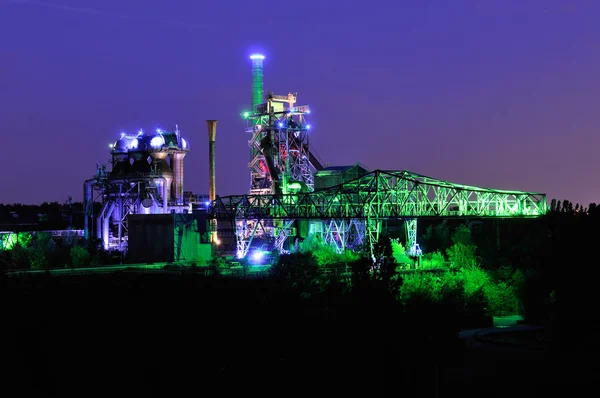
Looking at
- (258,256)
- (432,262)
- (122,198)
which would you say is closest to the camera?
(432,262)

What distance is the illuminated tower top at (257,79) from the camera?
111062 millimetres

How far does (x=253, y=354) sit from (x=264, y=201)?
172ft

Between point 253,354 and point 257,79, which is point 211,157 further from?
point 253,354

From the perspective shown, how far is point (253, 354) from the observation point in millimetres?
41625

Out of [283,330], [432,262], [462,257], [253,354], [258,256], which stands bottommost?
[253,354]

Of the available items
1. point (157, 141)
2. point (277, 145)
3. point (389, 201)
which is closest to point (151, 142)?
point (157, 141)

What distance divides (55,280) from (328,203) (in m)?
31.0

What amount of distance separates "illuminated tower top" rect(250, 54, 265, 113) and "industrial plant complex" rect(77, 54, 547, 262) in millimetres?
139

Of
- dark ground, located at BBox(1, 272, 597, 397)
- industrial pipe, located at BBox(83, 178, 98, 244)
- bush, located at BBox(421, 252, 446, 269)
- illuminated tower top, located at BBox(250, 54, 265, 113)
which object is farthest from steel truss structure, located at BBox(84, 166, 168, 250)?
dark ground, located at BBox(1, 272, 597, 397)

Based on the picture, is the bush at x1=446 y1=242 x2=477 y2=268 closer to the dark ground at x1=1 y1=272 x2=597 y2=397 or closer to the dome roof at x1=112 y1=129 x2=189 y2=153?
the dark ground at x1=1 y1=272 x2=597 y2=397

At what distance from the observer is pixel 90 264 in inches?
3167

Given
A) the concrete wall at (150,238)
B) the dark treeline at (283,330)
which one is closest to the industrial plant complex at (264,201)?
the concrete wall at (150,238)

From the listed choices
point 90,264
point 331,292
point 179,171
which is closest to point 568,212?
point 331,292

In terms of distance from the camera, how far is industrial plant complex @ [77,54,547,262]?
78938 millimetres
